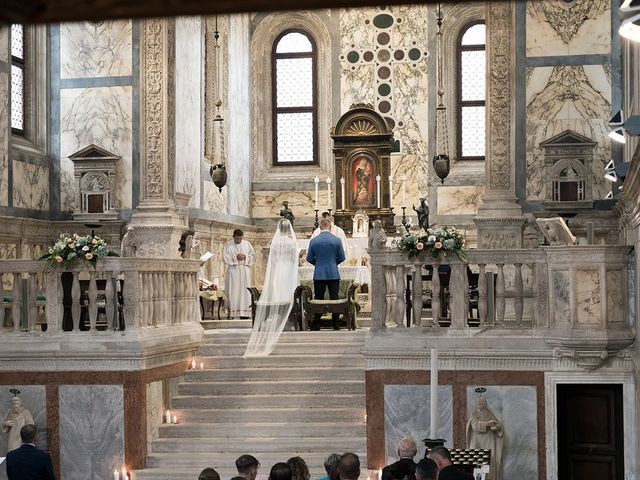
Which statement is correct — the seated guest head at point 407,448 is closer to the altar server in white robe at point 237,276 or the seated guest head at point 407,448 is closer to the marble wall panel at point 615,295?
the marble wall panel at point 615,295

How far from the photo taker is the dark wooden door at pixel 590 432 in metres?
14.6

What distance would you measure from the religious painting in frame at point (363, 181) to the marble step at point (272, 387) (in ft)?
30.3

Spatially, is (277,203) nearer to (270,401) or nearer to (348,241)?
(348,241)

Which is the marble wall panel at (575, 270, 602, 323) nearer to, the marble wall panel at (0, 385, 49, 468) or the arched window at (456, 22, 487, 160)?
the marble wall panel at (0, 385, 49, 468)

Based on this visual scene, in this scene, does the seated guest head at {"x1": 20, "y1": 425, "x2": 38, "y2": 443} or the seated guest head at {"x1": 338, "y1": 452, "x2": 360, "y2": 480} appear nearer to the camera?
the seated guest head at {"x1": 338, "y1": 452, "x2": 360, "y2": 480}

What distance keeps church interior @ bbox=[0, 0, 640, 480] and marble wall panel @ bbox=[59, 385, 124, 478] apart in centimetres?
3

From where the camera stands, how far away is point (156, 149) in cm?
1986

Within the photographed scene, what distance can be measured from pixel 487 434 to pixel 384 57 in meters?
13.9

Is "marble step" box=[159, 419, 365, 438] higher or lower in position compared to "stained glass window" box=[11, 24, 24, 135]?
lower

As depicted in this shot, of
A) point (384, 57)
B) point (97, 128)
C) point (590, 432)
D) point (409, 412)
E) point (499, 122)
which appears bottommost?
point (590, 432)

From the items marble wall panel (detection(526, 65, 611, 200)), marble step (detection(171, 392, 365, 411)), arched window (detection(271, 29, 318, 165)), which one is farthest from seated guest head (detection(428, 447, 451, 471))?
arched window (detection(271, 29, 318, 165))

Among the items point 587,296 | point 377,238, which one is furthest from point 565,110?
point 587,296

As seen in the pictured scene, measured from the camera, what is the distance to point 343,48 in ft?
88.8

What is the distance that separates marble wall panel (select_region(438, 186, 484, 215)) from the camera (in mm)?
25391
